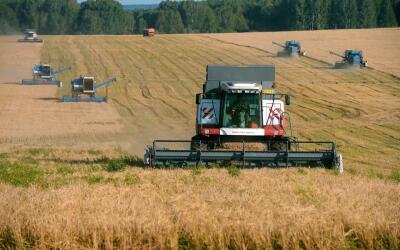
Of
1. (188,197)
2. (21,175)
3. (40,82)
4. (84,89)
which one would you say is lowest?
(40,82)

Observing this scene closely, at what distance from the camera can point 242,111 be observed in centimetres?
2019

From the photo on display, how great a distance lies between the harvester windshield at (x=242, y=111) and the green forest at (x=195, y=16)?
8637 centimetres

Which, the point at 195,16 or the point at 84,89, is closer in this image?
the point at 84,89

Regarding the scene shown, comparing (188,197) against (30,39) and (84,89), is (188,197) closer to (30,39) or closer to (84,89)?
(84,89)

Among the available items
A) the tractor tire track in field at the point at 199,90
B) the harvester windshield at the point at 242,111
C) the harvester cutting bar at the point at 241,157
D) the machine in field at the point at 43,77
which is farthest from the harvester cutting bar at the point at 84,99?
the harvester cutting bar at the point at 241,157

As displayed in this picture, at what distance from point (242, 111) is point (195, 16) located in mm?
111658

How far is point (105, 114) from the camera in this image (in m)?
36.0

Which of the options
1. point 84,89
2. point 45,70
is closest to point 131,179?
point 84,89

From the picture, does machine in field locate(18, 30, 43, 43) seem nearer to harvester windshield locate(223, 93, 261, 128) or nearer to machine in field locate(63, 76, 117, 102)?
machine in field locate(63, 76, 117, 102)

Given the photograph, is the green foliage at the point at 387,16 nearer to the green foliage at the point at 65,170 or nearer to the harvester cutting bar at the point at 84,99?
the harvester cutting bar at the point at 84,99

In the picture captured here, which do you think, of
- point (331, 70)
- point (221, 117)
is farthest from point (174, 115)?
point (331, 70)

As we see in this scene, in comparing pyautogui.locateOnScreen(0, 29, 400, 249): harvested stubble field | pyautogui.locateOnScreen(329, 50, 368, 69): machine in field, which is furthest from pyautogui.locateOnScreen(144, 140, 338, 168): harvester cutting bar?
pyautogui.locateOnScreen(329, 50, 368, 69): machine in field

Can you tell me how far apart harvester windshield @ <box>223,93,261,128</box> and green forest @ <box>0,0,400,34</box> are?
3401 inches

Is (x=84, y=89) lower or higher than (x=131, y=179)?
lower
